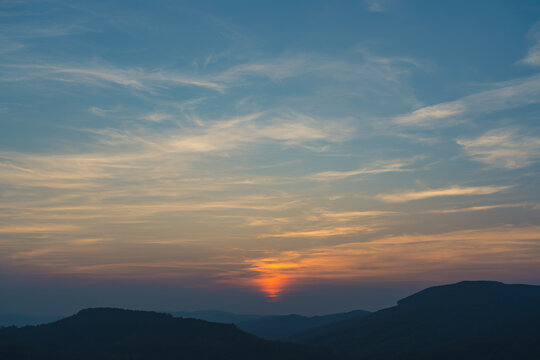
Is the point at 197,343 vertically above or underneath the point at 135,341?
Answer: underneath

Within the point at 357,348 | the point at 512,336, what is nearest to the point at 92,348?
the point at 357,348

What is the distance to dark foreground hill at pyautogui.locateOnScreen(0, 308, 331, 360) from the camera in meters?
136

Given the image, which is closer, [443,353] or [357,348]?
[443,353]

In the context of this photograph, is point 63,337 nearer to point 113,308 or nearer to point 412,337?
point 113,308

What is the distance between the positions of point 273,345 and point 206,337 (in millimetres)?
22537

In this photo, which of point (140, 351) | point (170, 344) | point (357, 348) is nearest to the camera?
point (140, 351)

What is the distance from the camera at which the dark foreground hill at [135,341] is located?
445 ft

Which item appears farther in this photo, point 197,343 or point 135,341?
point 135,341

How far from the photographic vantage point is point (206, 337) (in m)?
160

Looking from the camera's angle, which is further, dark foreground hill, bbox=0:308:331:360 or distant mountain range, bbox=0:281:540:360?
distant mountain range, bbox=0:281:540:360

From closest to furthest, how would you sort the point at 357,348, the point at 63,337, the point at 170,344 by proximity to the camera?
the point at 170,344 → the point at 63,337 → the point at 357,348

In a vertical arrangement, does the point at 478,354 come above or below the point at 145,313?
below

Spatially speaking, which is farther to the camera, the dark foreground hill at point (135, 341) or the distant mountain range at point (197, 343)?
the distant mountain range at point (197, 343)

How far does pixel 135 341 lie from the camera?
153250 millimetres
